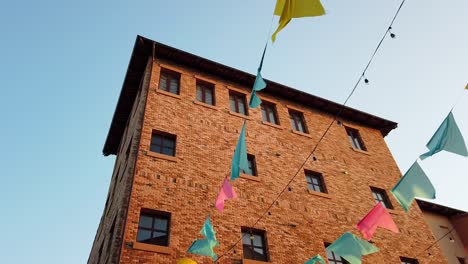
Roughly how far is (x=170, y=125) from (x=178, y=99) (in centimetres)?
156

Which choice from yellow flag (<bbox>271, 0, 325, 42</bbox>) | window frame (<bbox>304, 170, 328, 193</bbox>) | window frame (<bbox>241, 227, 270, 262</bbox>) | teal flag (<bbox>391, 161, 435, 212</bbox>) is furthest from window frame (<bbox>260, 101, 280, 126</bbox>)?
yellow flag (<bbox>271, 0, 325, 42</bbox>)

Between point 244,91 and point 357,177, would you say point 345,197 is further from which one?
point 244,91

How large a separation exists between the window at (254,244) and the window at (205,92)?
18.9 ft

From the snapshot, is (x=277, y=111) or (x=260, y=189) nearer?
(x=260, y=189)

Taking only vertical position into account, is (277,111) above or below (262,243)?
above

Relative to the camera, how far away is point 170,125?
11742 millimetres

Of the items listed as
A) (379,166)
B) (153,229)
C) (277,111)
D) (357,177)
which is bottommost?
(153,229)

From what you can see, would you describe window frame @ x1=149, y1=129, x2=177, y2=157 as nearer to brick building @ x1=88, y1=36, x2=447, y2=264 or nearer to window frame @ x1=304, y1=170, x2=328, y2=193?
brick building @ x1=88, y1=36, x2=447, y2=264

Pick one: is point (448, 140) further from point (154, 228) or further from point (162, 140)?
point (162, 140)

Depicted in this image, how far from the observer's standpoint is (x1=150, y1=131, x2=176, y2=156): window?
11031mm

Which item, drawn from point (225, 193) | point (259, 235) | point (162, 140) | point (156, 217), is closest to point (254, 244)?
point (259, 235)

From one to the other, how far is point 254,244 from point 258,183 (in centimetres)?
223

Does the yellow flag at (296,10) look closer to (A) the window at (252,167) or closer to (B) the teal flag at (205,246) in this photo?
(B) the teal flag at (205,246)

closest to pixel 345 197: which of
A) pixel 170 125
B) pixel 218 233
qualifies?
pixel 218 233
